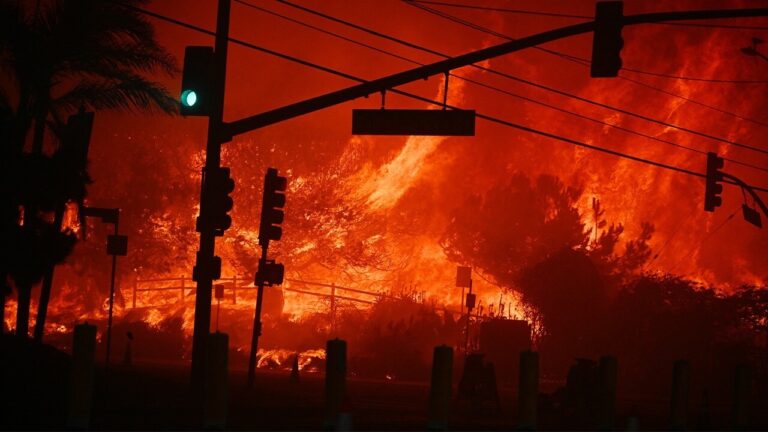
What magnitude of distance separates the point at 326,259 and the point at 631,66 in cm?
1921

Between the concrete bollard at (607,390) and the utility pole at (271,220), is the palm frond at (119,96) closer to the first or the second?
the utility pole at (271,220)

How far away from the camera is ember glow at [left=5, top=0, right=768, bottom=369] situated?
52750mm

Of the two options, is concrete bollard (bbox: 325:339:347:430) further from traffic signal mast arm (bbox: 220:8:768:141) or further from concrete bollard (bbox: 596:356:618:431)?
traffic signal mast arm (bbox: 220:8:768:141)

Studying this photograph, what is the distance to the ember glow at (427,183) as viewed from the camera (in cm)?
5275

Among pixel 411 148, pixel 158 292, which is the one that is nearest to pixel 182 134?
pixel 158 292

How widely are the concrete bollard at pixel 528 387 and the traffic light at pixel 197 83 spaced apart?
8117mm

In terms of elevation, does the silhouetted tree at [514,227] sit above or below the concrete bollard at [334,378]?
above

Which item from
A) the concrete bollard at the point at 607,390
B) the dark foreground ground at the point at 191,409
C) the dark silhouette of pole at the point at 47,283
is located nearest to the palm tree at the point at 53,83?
the dark silhouette of pole at the point at 47,283

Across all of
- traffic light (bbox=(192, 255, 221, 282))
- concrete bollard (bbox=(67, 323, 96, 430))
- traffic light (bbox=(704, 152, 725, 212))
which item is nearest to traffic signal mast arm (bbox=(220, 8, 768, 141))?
traffic light (bbox=(192, 255, 221, 282))

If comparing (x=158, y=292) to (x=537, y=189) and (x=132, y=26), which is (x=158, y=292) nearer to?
(x=537, y=189)

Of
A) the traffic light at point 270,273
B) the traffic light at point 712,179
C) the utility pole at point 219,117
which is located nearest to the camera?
the utility pole at point 219,117

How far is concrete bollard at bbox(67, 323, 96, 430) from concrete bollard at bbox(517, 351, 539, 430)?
5.63 metres

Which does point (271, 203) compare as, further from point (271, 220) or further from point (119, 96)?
point (119, 96)

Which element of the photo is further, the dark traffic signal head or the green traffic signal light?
the dark traffic signal head
